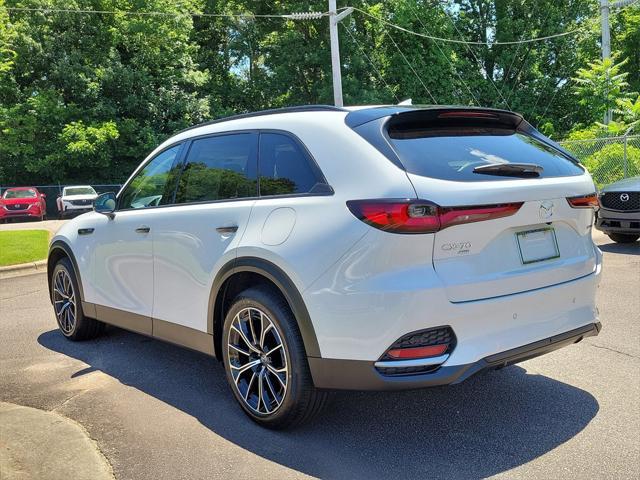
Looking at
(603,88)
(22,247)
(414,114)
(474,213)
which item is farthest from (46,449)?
(603,88)

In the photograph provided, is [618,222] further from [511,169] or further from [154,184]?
[154,184]

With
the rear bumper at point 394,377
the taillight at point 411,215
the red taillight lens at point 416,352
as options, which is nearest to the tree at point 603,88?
the rear bumper at point 394,377

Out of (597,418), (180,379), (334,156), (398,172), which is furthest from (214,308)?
(597,418)

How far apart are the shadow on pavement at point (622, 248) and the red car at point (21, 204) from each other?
23874 millimetres

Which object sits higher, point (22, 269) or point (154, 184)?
point (154, 184)

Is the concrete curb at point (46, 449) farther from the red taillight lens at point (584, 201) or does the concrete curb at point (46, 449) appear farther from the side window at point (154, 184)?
the red taillight lens at point (584, 201)

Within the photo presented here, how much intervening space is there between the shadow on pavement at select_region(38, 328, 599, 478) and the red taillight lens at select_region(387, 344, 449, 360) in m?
0.43

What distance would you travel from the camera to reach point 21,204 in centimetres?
2658

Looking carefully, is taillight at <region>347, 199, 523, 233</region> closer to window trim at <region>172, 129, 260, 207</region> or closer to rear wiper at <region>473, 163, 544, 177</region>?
rear wiper at <region>473, 163, 544, 177</region>

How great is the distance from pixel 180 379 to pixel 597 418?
289 centimetres

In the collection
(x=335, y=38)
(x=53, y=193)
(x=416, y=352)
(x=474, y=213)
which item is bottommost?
(x=53, y=193)

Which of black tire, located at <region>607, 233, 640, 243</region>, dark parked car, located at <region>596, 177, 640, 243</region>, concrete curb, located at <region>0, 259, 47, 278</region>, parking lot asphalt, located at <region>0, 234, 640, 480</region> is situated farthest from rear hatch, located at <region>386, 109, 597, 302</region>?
concrete curb, located at <region>0, 259, 47, 278</region>

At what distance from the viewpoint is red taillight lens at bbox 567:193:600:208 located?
362cm

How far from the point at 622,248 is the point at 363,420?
25.7 feet
